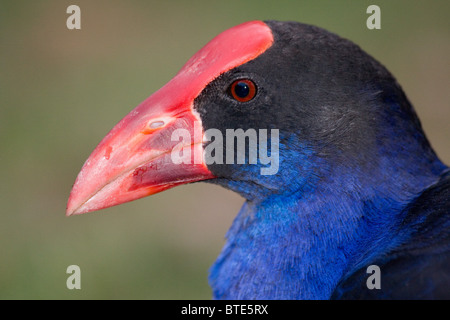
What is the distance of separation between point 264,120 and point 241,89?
0.37ft

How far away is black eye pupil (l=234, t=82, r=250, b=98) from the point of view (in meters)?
1.73

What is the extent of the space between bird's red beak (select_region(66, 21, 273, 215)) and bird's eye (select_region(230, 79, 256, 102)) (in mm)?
53

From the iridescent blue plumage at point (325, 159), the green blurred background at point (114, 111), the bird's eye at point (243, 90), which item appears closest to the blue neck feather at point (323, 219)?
the iridescent blue plumage at point (325, 159)

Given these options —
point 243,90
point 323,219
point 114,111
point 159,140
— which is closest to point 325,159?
point 323,219

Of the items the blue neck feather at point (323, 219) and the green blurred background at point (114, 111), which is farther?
the green blurred background at point (114, 111)

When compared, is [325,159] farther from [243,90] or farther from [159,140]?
[159,140]

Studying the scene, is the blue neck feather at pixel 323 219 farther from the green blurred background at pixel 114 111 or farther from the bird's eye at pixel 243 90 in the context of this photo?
the green blurred background at pixel 114 111

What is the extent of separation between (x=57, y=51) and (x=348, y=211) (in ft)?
12.7

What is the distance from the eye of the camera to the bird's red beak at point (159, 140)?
1.75 meters

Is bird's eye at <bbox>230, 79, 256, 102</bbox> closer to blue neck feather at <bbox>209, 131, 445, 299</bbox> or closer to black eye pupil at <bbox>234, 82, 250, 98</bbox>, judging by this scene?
black eye pupil at <bbox>234, 82, 250, 98</bbox>

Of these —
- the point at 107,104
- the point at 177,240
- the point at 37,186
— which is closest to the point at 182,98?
the point at 177,240

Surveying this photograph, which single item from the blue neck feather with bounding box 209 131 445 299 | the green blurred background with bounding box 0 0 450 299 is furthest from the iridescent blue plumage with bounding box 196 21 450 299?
the green blurred background with bounding box 0 0 450 299

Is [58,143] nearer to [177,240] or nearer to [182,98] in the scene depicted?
[177,240]

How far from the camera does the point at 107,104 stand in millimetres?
4648
